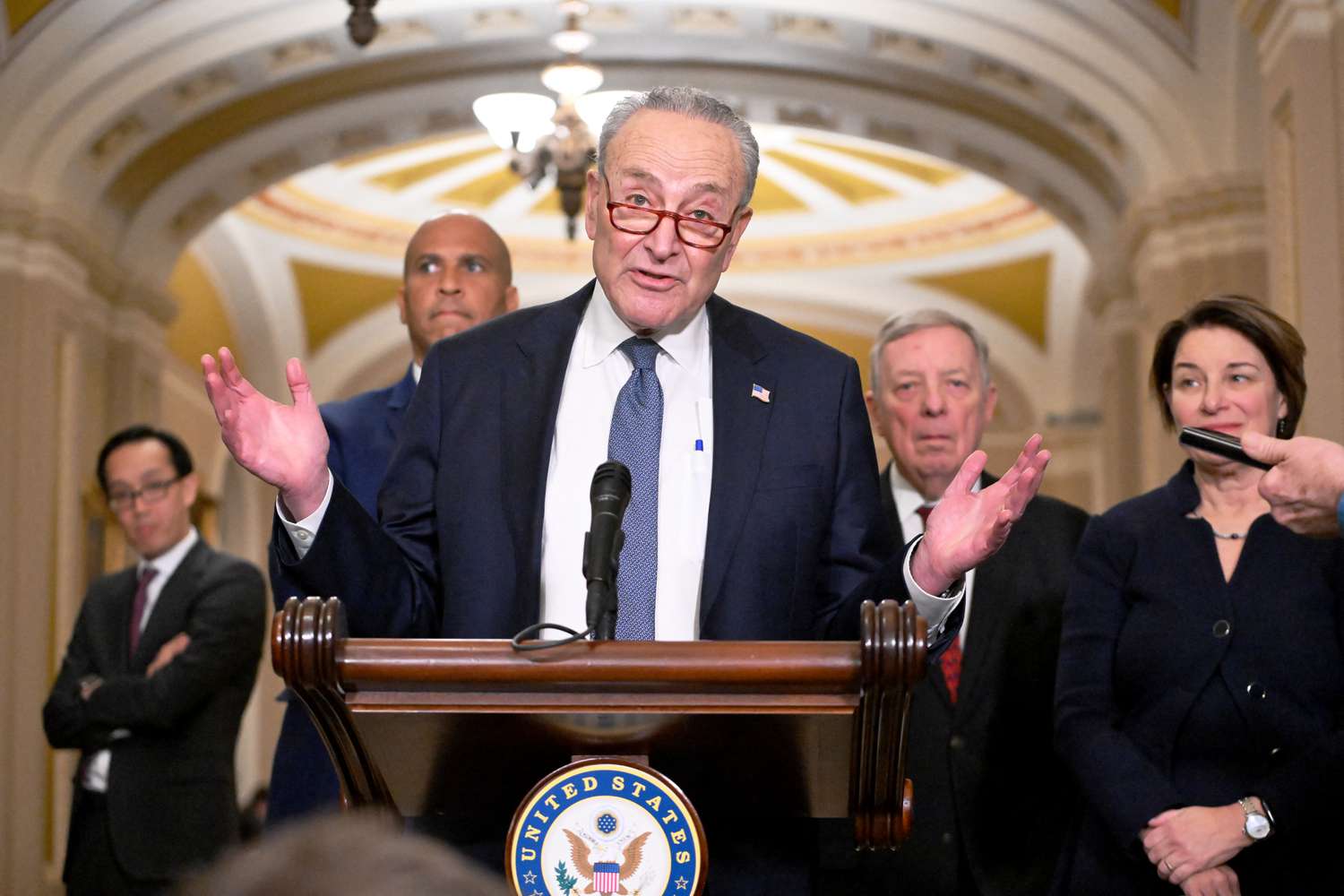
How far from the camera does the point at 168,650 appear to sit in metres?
4.67

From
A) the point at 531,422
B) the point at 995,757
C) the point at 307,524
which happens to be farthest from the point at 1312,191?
the point at 307,524

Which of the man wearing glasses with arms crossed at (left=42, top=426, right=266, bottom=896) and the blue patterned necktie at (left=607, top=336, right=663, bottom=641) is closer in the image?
the blue patterned necktie at (left=607, top=336, right=663, bottom=641)

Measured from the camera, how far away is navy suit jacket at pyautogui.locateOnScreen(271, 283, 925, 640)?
2084 mm

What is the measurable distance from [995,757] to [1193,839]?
0.54m

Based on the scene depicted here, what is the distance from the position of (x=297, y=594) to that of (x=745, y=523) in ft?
1.80

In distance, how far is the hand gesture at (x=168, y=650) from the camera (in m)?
4.61

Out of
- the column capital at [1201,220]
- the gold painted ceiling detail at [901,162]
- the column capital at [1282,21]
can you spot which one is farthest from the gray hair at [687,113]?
the gold painted ceiling detail at [901,162]

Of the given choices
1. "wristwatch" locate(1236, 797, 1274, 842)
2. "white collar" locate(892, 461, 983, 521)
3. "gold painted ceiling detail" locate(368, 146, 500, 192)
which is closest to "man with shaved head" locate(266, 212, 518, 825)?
"white collar" locate(892, 461, 983, 521)

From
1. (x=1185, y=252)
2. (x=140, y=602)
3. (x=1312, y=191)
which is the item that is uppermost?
(x=1185, y=252)

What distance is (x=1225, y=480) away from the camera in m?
3.20

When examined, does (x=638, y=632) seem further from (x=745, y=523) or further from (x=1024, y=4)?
(x=1024, y=4)

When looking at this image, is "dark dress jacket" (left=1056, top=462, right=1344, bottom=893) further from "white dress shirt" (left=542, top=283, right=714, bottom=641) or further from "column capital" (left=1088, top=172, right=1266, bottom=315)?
"column capital" (left=1088, top=172, right=1266, bottom=315)

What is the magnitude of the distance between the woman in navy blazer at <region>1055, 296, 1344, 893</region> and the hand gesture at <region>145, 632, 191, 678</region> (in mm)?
2501

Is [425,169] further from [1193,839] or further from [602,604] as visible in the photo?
[602,604]
